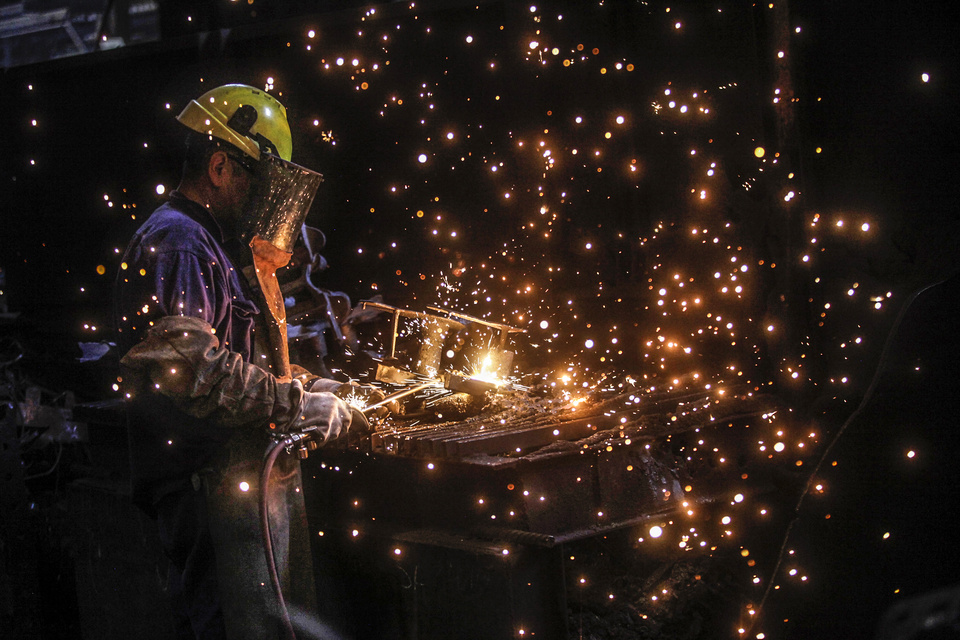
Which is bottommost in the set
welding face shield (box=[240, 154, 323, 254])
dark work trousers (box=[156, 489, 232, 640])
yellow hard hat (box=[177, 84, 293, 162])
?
dark work trousers (box=[156, 489, 232, 640])

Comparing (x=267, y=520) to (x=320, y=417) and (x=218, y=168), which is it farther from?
(x=218, y=168)

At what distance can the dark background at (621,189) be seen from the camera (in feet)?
9.43

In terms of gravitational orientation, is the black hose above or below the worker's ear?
below

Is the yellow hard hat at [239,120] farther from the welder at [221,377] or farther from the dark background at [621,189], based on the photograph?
the dark background at [621,189]

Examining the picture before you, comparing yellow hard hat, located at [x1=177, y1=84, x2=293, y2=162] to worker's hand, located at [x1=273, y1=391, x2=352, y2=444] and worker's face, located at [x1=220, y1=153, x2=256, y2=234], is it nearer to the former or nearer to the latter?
worker's face, located at [x1=220, y1=153, x2=256, y2=234]

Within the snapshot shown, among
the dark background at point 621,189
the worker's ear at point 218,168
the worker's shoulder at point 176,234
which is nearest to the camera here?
the worker's shoulder at point 176,234

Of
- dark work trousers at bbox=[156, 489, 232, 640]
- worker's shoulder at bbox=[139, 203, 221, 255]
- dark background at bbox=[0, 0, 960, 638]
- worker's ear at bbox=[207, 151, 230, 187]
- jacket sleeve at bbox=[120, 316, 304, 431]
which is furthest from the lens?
dark background at bbox=[0, 0, 960, 638]

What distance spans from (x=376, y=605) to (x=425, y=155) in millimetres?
2176

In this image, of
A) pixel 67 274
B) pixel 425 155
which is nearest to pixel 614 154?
pixel 425 155

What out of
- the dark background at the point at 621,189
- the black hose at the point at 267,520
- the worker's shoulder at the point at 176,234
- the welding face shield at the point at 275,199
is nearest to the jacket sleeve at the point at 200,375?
the black hose at the point at 267,520

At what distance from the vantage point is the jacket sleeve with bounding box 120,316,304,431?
7.11 feet

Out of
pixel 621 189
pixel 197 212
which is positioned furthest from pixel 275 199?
pixel 621 189

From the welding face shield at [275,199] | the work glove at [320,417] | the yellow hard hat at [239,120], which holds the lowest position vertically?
the work glove at [320,417]

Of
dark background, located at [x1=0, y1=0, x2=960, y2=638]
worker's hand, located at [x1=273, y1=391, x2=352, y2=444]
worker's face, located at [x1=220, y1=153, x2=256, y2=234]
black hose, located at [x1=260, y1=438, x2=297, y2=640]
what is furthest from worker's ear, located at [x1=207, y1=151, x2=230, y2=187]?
black hose, located at [x1=260, y1=438, x2=297, y2=640]
